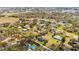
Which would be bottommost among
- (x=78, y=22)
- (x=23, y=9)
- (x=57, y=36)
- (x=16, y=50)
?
(x=16, y=50)

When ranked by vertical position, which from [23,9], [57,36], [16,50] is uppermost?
[23,9]

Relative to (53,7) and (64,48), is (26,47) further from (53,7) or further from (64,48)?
(53,7)

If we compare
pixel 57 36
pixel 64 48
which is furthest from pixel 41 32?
pixel 64 48

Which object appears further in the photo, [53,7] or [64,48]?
[53,7]
